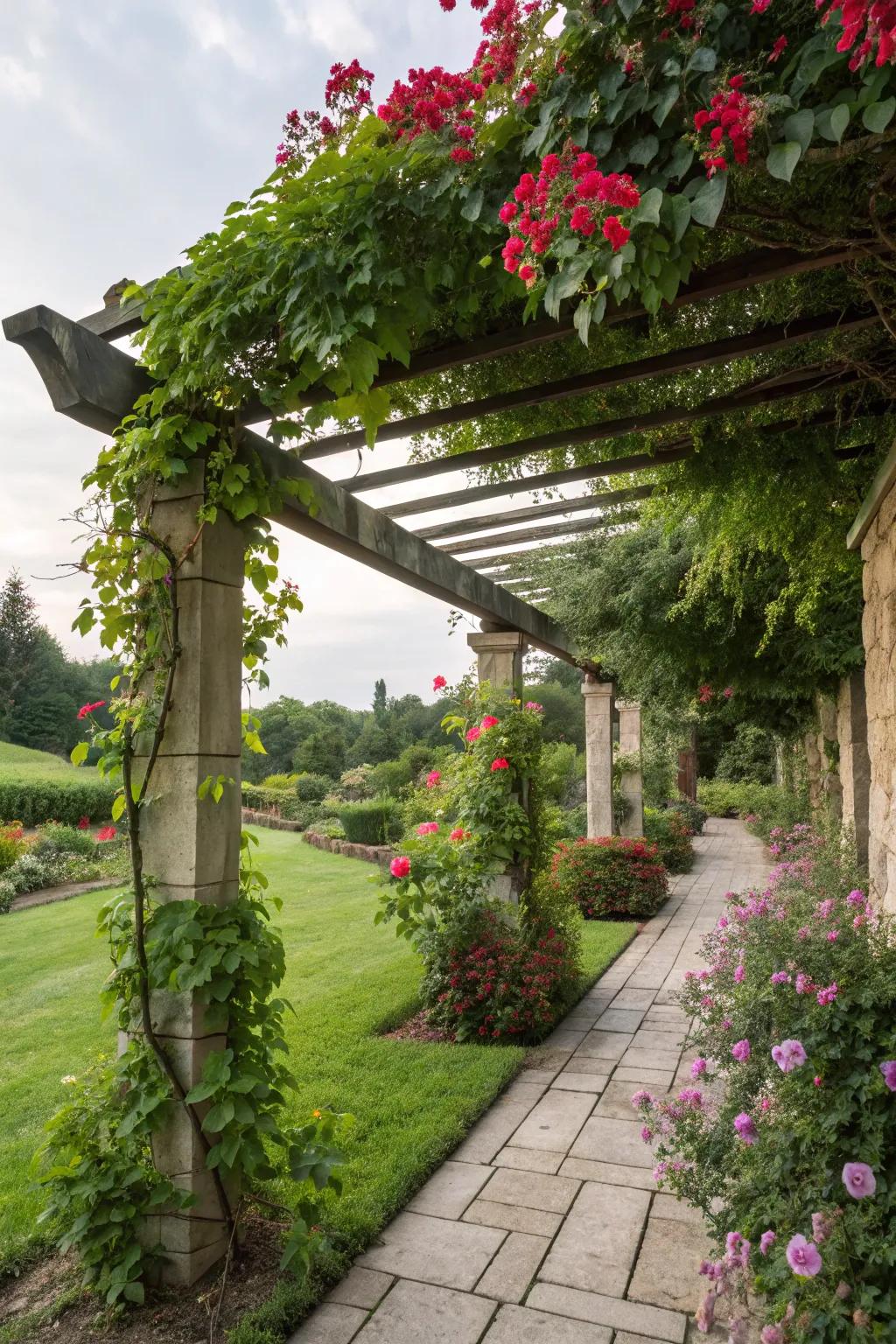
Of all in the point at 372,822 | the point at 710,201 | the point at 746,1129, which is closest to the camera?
the point at 710,201

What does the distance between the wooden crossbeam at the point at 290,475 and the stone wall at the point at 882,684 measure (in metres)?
1.97

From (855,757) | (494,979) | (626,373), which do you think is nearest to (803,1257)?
(626,373)

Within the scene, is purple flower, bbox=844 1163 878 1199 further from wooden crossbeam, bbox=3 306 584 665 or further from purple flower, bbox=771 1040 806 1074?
wooden crossbeam, bbox=3 306 584 665

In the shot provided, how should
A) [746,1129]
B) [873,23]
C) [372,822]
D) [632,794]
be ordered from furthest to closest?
[372,822], [632,794], [746,1129], [873,23]

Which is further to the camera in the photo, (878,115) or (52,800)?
(52,800)

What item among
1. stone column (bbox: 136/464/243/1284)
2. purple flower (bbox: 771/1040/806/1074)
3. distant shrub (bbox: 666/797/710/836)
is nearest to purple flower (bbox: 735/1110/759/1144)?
purple flower (bbox: 771/1040/806/1074)

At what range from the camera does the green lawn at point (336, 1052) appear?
9.07ft

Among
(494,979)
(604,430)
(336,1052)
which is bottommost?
(336,1052)

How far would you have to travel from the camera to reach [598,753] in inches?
349

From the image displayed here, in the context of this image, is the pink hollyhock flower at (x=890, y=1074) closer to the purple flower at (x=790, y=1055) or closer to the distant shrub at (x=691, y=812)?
the purple flower at (x=790, y=1055)

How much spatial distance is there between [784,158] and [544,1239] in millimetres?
2886

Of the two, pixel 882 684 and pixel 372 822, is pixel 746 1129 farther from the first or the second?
pixel 372 822

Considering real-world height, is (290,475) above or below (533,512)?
below

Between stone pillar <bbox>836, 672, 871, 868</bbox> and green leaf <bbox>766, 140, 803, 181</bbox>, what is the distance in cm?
446
